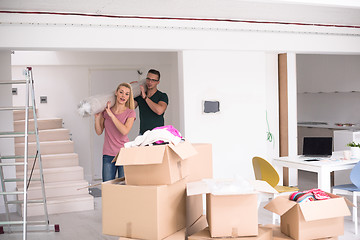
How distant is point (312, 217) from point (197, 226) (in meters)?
0.88

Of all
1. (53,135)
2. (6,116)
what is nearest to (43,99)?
→ (53,135)

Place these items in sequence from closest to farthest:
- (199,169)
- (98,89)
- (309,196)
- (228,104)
→ (309,196)
(199,169)
(228,104)
(98,89)

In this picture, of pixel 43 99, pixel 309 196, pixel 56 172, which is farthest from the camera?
pixel 43 99

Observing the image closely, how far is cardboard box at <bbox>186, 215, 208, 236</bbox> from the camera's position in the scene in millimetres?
3582

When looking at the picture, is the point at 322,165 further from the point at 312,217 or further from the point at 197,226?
the point at 197,226

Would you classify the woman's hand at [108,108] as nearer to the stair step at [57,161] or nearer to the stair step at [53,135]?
the stair step at [57,161]

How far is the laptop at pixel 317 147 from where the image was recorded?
582cm

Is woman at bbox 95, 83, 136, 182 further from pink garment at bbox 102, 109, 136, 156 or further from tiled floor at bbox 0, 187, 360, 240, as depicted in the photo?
tiled floor at bbox 0, 187, 360, 240

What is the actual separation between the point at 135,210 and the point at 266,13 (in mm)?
4015

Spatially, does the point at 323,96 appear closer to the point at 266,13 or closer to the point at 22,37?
the point at 266,13

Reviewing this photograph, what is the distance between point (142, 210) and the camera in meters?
3.22

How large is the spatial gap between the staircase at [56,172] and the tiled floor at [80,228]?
7.4 inches

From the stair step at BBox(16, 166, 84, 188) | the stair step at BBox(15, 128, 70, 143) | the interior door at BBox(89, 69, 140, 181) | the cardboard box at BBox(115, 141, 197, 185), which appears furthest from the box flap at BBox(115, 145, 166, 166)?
the interior door at BBox(89, 69, 140, 181)

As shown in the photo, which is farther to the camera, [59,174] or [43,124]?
[43,124]
